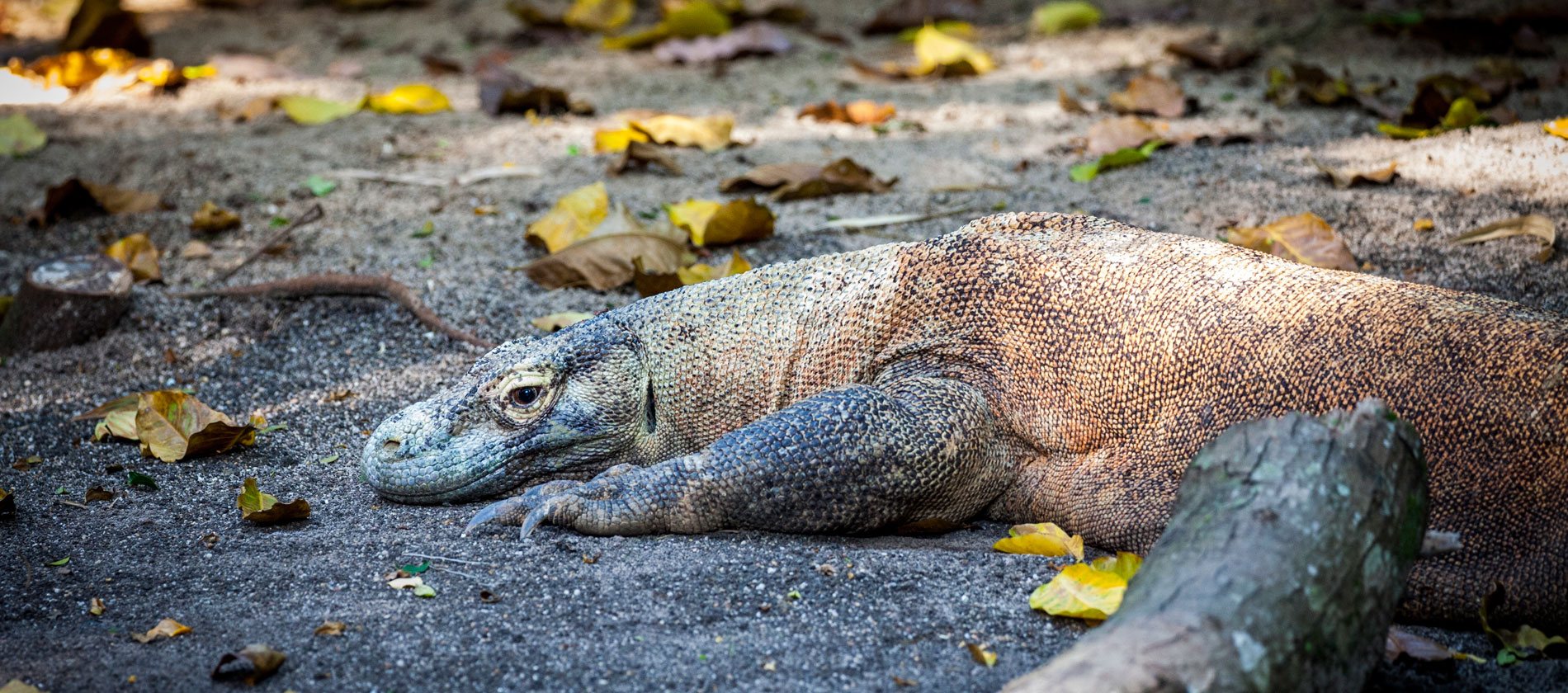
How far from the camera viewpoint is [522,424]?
3.16 meters

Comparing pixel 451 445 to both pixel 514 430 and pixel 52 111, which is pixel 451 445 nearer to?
pixel 514 430

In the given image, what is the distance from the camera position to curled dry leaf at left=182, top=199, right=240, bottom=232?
5.16 m

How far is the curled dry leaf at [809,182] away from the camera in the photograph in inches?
198

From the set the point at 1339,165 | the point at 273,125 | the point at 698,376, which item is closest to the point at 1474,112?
the point at 1339,165

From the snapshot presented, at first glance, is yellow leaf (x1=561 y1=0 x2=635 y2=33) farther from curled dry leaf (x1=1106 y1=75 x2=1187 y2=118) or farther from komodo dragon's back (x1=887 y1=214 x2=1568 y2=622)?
komodo dragon's back (x1=887 y1=214 x2=1568 y2=622)

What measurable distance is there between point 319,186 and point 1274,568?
4706 mm

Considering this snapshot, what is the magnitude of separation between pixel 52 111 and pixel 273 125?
1.47 m

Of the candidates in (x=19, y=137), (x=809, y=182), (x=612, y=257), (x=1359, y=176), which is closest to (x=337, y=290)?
(x=612, y=257)

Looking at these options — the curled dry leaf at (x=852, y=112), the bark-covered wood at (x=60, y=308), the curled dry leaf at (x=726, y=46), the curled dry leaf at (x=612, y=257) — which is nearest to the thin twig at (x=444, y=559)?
the curled dry leaf at (x=612, y=257)

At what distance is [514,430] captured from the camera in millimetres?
3160

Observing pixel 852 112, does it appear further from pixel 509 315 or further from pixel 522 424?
pixel 522 424

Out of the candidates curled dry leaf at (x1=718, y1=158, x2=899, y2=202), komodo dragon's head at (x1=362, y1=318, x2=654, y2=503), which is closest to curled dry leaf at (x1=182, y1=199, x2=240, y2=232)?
curled dry leaf at (x1=718, y1=158, x2=899, y2=202)

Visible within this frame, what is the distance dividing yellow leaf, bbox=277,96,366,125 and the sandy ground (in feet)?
0.32

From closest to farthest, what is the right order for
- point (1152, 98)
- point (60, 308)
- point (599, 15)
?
point (60, 308), point (1152, 98), point (599, 15)
